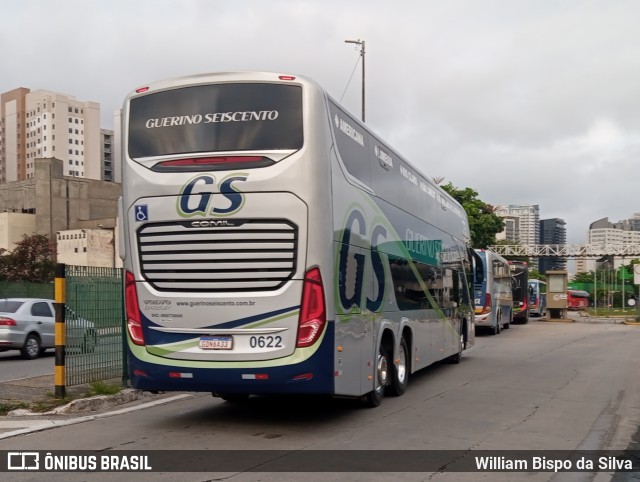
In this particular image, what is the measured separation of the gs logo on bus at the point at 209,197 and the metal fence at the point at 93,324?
3565 millimetres

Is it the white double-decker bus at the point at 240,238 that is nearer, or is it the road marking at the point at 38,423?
the white double-decker bus at the point at 240,238

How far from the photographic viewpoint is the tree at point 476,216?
2125 inches

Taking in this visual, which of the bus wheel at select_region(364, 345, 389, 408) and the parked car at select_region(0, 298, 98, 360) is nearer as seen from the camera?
the bus wheel at select_region(364, 345, 389, 408)

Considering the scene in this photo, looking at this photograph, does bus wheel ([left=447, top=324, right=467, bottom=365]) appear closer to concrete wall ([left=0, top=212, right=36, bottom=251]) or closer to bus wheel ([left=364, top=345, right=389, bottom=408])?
bus wheel ([left=364, top=345, right=389, bottom=408])

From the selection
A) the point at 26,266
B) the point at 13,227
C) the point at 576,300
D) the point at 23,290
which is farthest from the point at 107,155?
the point at 23,290

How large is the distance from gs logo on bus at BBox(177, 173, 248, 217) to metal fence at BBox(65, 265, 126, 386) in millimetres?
3565

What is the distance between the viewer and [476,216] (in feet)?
178

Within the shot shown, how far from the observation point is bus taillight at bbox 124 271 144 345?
29.7 ft

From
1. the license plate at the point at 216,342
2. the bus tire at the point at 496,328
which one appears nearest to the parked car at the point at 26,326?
the license plate at the point at 216,342

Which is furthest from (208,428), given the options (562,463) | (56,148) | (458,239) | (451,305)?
(56,148)

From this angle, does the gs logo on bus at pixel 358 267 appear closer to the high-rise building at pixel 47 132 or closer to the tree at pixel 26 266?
the tree at pixel 26 266

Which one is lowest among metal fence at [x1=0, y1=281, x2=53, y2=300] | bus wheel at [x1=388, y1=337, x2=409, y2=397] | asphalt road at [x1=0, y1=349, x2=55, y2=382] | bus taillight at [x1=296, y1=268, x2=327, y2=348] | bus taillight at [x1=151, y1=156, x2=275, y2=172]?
asphalt road at [x1=0, y1=349, x2=55, y2=382]

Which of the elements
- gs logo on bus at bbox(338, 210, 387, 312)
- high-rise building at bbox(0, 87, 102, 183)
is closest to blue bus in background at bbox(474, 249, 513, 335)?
gs logo on bus at bbox(338, 210, 387, 312)

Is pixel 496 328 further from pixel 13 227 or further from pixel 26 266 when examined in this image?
pixel 13 227
